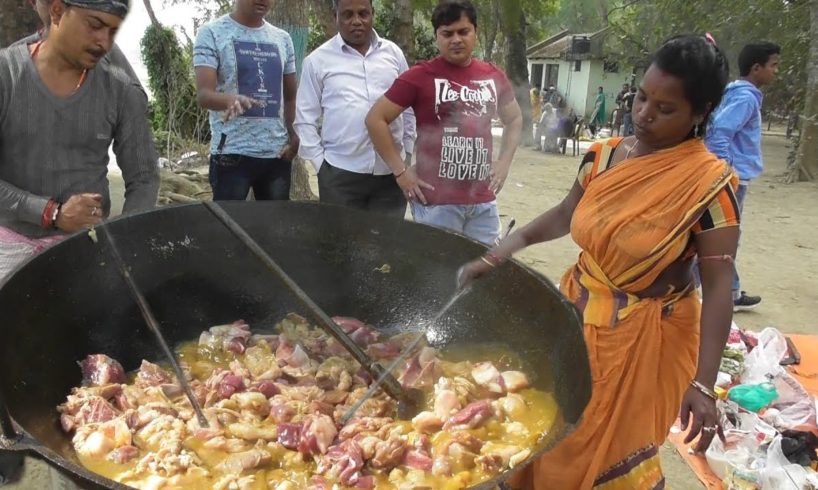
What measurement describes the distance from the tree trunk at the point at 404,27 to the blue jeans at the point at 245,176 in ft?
13.5

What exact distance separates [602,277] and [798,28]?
1429 cm

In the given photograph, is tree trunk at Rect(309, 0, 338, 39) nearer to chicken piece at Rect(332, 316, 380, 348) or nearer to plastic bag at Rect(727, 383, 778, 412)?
chicken piece at Rect(332, 316, 380, 348)

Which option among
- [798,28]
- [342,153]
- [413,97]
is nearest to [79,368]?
[342,153]

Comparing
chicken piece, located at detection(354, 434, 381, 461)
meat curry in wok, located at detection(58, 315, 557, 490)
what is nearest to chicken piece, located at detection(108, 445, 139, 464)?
meat curry in wok, located at detection(58, 315, 557, 490)

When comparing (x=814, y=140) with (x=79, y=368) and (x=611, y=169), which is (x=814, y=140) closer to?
(x=611, y=169)

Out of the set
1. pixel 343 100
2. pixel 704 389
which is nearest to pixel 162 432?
pixel 704 389

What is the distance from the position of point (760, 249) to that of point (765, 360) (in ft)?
13.4

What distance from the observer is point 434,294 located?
3.17m

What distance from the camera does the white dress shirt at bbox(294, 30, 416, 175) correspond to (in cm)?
387

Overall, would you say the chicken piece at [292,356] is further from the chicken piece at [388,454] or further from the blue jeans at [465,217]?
the blue jeans at [465,217]

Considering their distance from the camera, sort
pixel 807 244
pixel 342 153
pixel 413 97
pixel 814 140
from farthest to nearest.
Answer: pixel 814 140
pixel 807 244
pixel 342 153
pixel 413 97

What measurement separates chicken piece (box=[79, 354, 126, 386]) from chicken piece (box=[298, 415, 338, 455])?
2.91 feet

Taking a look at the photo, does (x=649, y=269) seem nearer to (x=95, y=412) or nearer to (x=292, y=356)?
(x=292, y=356)

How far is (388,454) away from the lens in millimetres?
2141
